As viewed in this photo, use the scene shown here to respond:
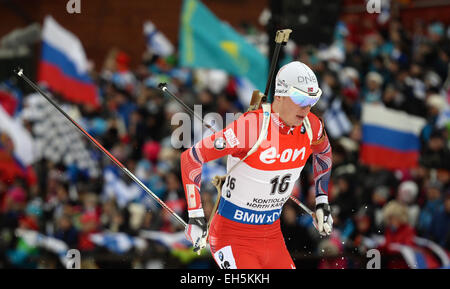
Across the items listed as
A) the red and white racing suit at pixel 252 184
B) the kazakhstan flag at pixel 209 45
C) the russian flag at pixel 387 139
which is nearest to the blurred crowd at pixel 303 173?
the russian flag at pixel 387 139

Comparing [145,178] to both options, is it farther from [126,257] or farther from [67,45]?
[67,45]

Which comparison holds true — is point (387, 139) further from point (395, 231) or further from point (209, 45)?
point (209, 45)

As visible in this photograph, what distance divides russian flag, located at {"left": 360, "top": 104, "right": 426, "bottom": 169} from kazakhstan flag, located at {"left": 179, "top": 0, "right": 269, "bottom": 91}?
1907 millimetres

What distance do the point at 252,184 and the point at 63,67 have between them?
7.30m

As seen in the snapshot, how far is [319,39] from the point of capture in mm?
8258

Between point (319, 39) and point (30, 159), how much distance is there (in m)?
5.84

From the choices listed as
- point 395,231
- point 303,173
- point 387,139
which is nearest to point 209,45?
point 303,173

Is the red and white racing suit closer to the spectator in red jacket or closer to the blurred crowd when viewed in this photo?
the blurred crowd

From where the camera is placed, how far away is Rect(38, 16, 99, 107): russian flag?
11.9 m

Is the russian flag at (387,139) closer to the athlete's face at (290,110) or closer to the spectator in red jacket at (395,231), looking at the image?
the spectator in red jacket at (395,231)

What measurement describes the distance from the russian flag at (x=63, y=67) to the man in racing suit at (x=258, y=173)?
688cm

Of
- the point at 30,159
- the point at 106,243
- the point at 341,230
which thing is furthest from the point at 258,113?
the point at 30,159

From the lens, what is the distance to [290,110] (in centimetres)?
549

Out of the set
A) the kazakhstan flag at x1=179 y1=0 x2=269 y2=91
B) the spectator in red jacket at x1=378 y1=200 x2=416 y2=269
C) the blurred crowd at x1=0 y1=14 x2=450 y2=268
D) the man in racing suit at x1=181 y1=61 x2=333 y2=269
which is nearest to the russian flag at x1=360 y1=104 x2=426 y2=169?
the blurred crowd at x1=0 y1=14 x2=450 y2=268
